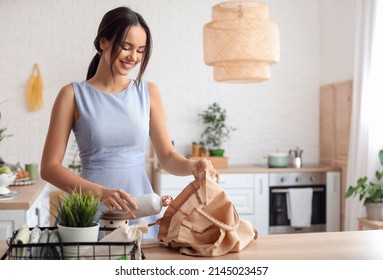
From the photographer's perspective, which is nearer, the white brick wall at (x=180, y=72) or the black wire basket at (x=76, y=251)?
the black wire basket at (x=76, y=251)

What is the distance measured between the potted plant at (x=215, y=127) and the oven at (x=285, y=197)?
2.12 feet

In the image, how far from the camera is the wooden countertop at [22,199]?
242 cm

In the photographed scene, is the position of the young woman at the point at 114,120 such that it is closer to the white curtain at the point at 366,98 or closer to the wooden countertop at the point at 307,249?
the wooden countertop at the point at 307,249

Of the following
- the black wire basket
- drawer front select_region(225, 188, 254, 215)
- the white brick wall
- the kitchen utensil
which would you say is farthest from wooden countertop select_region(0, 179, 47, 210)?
the kitchen utensil

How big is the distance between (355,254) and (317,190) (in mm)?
3203

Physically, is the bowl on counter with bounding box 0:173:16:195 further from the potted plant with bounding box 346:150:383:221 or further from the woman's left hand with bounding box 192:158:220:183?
the potted plant with bounding box 346:150:383:221

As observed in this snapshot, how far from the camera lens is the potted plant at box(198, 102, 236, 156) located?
4680mm

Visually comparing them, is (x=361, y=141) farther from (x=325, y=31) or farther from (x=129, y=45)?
(x=129, y=45)

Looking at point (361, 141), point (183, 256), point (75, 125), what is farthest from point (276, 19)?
point (183, 256)

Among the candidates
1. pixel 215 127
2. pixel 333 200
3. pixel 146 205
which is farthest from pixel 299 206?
pixel 146 205

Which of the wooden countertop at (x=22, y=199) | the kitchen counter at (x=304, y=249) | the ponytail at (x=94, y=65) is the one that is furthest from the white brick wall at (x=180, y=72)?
the kitchen counter at (x=304, y=249)

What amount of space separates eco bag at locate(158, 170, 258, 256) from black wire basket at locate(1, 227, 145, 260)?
0.18 m
